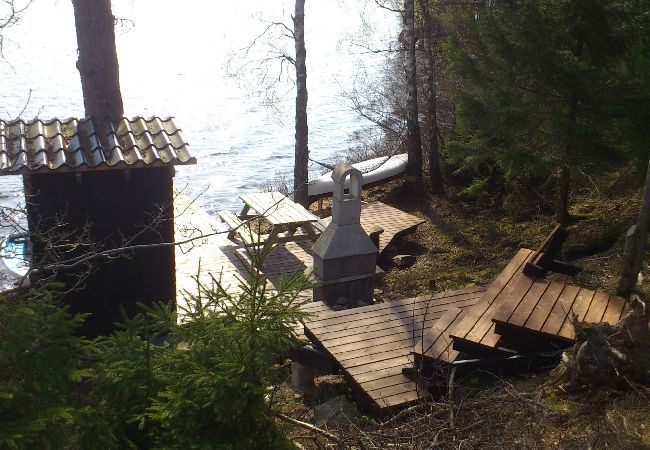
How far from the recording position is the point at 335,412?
5824mm

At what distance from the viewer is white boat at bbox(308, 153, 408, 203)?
14.3 m

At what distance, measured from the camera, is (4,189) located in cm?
1705

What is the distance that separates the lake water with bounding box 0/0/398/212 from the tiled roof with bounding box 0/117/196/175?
486cm

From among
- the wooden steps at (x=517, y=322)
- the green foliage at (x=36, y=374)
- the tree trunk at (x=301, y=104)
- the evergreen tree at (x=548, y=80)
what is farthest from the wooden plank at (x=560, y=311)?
the tree trunk at (x=301, y=104)

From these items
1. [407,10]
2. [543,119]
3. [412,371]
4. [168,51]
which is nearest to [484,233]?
[543,119]

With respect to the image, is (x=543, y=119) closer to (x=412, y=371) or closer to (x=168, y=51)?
(x=412, y=371)

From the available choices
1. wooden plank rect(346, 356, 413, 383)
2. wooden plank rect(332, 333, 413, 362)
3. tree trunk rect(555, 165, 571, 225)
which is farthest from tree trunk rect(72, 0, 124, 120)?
tree trunk rect(555, 165, 571, 225)

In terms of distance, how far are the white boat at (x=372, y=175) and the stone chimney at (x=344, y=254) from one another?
19.5 feet

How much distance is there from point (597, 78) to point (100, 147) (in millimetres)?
5981

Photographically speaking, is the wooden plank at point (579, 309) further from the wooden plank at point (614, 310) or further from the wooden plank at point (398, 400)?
the wooden plank at point (398, 400)

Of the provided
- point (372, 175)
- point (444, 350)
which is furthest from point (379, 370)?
point (372, 175)

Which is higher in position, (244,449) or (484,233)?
(244,449)

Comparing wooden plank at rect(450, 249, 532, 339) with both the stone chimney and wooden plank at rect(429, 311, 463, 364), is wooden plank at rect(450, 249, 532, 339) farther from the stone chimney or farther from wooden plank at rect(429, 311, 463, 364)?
the stone chimney

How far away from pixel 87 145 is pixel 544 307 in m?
4.71
